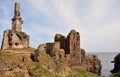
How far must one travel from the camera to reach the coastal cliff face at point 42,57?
3701 inches

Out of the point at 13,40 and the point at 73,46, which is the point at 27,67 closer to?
the point at 13,40

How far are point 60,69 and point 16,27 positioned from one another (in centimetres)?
2736

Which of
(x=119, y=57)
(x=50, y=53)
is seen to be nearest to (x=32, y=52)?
(x=50, y=53)

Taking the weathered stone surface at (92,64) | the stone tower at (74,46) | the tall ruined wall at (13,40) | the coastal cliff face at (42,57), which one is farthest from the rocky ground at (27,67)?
the weathered stone surface at (92,64)

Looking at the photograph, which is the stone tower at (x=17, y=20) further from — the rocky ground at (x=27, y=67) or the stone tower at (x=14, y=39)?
the rocky ground at (x=27, y=67)

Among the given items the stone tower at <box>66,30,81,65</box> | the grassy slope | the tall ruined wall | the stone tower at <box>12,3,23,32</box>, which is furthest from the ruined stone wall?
the grassy slope

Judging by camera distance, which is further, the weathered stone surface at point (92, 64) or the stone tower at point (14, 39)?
the weathered stone surface at point (92, 64)

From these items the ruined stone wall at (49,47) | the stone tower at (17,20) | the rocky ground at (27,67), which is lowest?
the rocky ground at (27,67)

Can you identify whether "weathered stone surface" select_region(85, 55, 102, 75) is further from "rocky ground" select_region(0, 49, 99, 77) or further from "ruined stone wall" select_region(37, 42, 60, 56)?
"rocky ground" select_region(0, 49, 99, 77)

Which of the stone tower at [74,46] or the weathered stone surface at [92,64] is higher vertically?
the stone tower at [74,46]

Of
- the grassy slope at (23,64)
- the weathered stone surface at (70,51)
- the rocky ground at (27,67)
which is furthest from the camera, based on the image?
the weathered stone surface at (70,51)

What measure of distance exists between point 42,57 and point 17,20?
2286cm

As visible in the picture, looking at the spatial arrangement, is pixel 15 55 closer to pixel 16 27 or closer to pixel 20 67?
pixel 20 67

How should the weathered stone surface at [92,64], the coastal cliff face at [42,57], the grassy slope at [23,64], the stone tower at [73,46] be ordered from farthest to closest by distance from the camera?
1. the weathered stone surface at [92,64]
2. the stone tower at [73,46]
3. the coastal cliff face at [42,57]
4. the grassy slope at [23,64]
